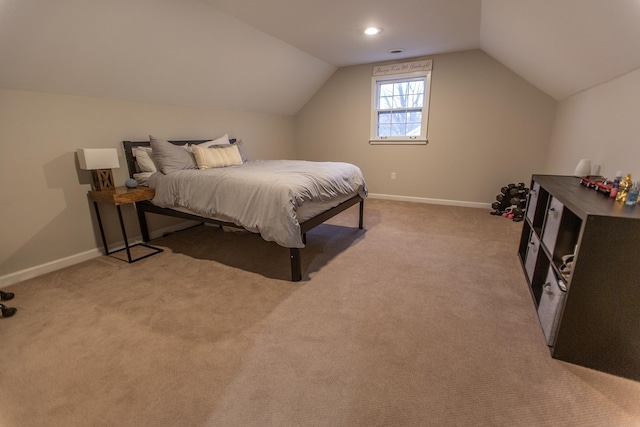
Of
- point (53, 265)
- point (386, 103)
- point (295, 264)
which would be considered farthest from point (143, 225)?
point (386, 103)

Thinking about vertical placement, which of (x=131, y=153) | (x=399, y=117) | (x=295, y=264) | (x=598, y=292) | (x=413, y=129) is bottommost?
(x=295, y=264)

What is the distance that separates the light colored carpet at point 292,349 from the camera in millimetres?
1233

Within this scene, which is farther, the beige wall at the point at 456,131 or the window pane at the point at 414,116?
the window pane at the point at 414,116

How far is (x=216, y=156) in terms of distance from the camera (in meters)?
3.32

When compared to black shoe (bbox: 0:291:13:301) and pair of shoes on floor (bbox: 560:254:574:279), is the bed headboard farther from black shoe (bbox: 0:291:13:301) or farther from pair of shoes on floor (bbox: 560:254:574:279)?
pair of shoes on floor (bbox: 560:254:574:279)

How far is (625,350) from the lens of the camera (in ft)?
4.48

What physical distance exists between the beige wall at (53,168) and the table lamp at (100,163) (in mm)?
175

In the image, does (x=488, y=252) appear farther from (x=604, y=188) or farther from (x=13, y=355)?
(x=13, y=355)

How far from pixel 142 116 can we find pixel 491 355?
12.3 feet

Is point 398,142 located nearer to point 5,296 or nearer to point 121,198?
point 121,198

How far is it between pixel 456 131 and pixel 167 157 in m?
3.93

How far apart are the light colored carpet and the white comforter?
0.46 meters

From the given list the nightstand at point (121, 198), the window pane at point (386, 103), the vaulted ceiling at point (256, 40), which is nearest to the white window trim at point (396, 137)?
the window pane at point (386, 103)

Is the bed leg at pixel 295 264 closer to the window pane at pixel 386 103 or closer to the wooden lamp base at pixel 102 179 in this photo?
the wooden lamp base at pixel 102 179
